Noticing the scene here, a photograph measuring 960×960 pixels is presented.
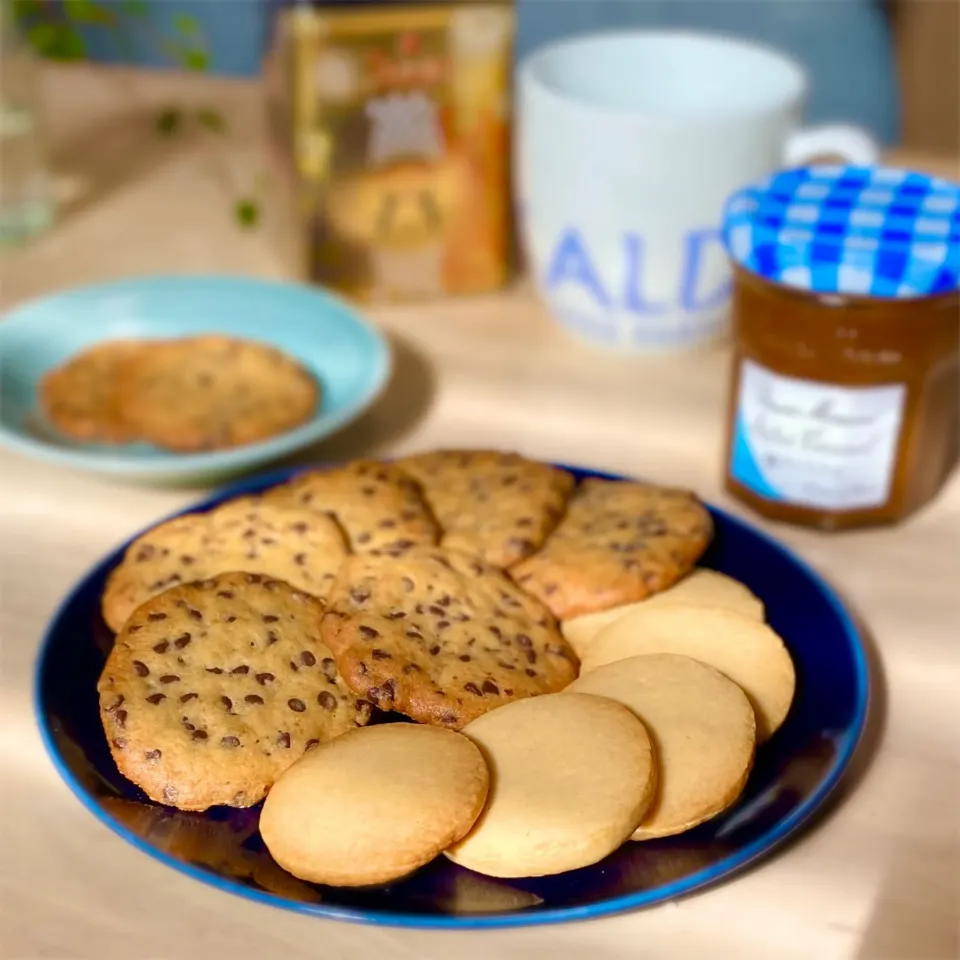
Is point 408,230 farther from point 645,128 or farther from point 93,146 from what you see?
point 93,146

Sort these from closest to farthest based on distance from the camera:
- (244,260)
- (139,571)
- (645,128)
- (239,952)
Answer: (239,952) → (139,571) → (645,128) → (244,260)

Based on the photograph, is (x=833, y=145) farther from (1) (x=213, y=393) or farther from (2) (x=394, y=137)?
(1) (x=213, y=393)

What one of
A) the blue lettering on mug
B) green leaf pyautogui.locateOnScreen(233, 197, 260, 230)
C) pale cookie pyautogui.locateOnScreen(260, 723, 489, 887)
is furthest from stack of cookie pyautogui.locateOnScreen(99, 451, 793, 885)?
green leaf pyautogui.locateOnScreen(233, 197, 260, 230)

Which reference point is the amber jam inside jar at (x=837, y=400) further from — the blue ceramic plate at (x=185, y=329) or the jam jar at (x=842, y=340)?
the blue ceramic plate at (x=185, y=329)

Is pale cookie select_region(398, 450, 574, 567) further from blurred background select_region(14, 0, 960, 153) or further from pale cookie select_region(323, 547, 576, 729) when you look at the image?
blurred background select_region(14, 0, 960, 153)

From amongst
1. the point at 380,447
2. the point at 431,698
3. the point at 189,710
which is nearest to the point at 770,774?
the point at 431,698
